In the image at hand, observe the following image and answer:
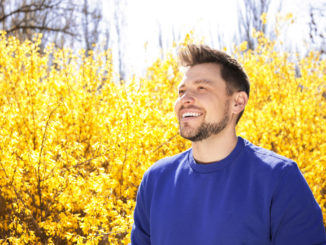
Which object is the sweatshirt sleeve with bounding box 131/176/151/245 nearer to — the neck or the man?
the man

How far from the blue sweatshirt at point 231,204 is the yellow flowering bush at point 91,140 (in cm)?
155

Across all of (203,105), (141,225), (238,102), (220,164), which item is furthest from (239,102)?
(141,225)

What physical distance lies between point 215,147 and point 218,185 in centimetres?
16

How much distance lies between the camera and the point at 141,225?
1346 millimetres

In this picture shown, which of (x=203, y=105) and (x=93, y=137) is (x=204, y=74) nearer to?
(x=203, y=105)

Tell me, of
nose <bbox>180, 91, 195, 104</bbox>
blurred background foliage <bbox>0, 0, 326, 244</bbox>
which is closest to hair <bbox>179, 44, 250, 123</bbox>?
nose <bbox>180, 91, 195, 104</bbox>

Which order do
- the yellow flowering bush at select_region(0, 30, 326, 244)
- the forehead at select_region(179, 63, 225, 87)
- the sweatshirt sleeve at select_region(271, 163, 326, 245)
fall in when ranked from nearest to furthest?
the sweatshirt sleeve at select_region(271, 163, 326, 245), the forehead at select_region(179, 63, 225, 87), the yellow flowering bush at select_region(0, 30, 326, 244)

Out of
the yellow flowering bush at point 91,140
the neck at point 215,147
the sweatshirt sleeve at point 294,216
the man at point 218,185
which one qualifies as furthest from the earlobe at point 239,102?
the yellow flowering bush at point 91,140

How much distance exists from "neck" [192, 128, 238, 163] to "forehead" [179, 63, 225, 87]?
20 centimetres

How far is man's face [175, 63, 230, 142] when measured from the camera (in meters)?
1.26

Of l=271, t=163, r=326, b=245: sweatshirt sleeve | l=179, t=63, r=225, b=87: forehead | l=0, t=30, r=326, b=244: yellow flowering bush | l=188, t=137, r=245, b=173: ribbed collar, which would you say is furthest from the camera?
l=0, t=30, r=326, b=244: yellow flowering bush

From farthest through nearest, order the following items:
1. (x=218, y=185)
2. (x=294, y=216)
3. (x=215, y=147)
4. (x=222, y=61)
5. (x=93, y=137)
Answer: (x=93, y=137)
(x=222, y=61)
(x=215, y=147)
(x=218, y=185)
(x=294, y=216)

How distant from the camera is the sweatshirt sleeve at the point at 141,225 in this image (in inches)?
52.0

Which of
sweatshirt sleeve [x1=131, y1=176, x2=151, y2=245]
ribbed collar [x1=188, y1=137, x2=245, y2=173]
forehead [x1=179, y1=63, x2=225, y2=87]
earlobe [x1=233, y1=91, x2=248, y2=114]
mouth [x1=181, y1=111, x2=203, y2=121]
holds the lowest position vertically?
sweatshirt sleeve [x1=131, y1=176, x2=151, y2=245]
